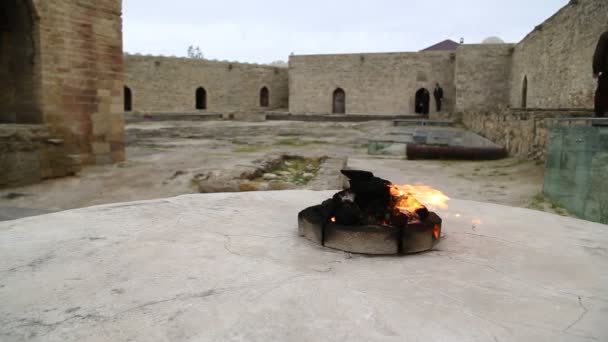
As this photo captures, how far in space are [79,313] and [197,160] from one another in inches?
271

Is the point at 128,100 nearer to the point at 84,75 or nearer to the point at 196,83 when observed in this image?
the point at 196,83

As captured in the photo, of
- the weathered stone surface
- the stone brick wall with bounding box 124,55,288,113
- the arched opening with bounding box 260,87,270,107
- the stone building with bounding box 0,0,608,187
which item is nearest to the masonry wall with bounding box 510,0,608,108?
the stone building with bounding box 0,0,608,187

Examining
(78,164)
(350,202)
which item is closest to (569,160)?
(350,202)

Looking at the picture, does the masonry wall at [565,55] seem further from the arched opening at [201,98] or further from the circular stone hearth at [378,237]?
the arched opening at [201,98]

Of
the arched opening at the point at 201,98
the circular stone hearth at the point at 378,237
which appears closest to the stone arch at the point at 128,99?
the arched opening at the point at 201,98

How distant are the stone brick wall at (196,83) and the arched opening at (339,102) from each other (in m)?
3.93

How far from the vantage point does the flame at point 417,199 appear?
2297mm

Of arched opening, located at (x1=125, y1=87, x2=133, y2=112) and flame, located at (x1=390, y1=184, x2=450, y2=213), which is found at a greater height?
arched opening, located at (x1=125, y1=87, x2=133, y2=112)

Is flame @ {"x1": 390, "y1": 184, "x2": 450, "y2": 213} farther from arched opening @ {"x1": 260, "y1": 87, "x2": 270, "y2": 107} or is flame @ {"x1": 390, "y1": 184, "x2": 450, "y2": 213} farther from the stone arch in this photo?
arched opening @ {"x1": 260, "y1": 87, "x2": 270, "y2": 107}

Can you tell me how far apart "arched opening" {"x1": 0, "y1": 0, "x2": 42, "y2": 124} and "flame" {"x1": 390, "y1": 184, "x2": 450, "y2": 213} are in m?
5.86

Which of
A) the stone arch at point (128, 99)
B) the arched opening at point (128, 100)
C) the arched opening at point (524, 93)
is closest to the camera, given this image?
the arched opening at point (524, 93)

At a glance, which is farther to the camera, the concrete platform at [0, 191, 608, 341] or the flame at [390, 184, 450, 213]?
the flame at [390, 184, 450, 213]

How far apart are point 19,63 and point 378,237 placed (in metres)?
6.84

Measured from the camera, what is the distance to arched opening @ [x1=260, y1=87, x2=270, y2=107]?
93.8 ft
